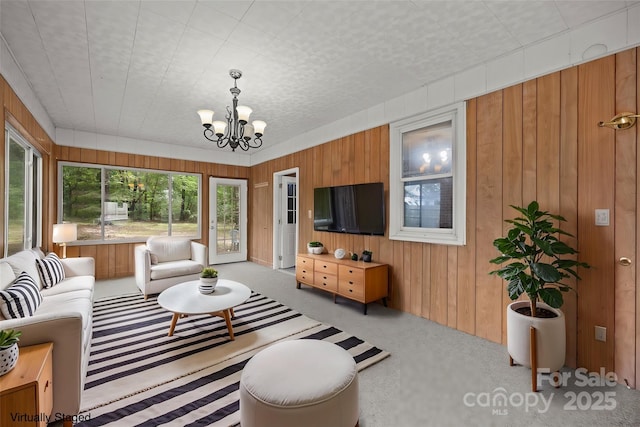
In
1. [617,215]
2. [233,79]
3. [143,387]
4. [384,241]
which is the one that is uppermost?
[233,79]

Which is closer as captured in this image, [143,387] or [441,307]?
[143,387]

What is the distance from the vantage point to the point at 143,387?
6.30 ft

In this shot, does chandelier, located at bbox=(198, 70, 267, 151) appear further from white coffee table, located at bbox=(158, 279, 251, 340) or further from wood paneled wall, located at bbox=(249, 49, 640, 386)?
wood paneled wall, located at bbox=(249, 49, 640, 386)

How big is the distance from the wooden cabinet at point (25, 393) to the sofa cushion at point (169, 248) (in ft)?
10.1

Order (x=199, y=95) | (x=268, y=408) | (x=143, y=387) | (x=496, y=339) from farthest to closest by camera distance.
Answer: (x=199, y=95) → (x=496, y=339) → (x=143, y=387) → (x=268, y=408)

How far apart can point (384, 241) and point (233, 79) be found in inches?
103

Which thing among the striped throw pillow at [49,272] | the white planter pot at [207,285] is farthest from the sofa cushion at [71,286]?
the white planter pot at [207,285]

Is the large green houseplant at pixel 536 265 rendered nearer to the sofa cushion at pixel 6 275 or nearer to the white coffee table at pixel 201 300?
the white coffee table at pixel 201 300

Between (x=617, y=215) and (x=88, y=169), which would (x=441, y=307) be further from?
(x=88, y=169)

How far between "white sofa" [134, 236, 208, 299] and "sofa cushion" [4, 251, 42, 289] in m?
1.12

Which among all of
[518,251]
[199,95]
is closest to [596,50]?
[518,251]

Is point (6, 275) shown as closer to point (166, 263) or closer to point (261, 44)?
point (166, 263)

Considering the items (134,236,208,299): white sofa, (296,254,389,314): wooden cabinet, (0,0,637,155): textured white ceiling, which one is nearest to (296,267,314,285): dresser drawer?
(296,254,389,314): wooden cabinet

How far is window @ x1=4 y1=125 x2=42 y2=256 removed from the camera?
2793mm
